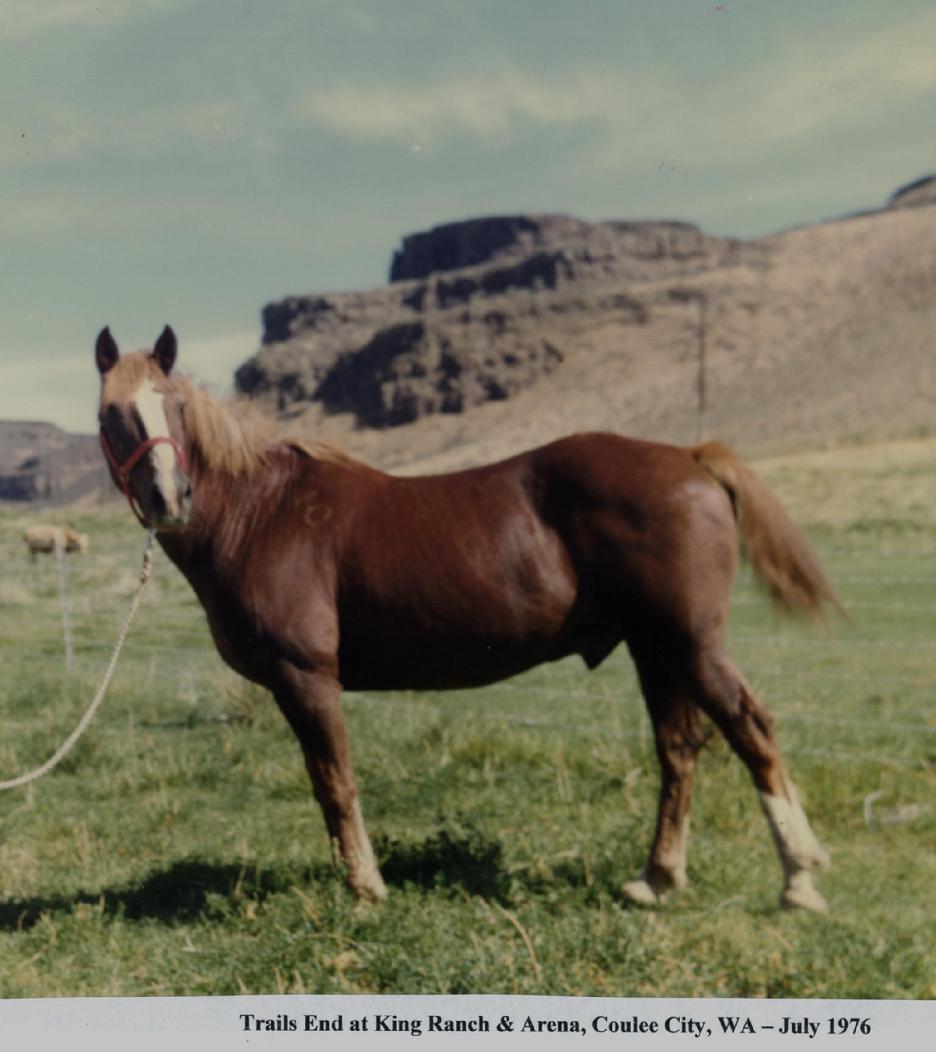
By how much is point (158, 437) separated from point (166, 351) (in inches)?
14.9

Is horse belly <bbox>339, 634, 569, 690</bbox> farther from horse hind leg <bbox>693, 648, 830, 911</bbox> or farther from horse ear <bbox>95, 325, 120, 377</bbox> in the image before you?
horse ear <bbox>95, 325, 120, 377</bbox>

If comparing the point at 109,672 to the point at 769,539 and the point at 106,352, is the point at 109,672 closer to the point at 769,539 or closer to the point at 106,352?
the point at 106,352

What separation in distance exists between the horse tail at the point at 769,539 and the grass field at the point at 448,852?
0.30 meters

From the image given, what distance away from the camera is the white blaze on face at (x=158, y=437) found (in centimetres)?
345

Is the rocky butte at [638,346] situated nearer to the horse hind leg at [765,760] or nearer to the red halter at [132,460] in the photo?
the horse hind leg at [765,760]

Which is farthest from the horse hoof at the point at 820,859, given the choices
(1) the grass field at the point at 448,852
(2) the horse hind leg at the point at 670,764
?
(2) the horse hind leg at the point at 670,764

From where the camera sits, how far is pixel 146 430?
3.50 meters

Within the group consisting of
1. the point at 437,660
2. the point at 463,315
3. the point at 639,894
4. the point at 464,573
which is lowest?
the point at 639,894

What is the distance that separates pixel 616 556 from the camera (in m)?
3.71

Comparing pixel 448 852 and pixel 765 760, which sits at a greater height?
pixel 765 760

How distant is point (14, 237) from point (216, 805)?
289cm

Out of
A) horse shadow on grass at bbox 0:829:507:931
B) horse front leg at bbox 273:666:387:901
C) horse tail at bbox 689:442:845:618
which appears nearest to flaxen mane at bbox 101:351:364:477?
horse front leg at bbox 273:666:387:901

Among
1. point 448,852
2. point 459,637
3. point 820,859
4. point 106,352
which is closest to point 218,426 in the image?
point 106,352

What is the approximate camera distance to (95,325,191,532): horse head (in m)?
3.47
